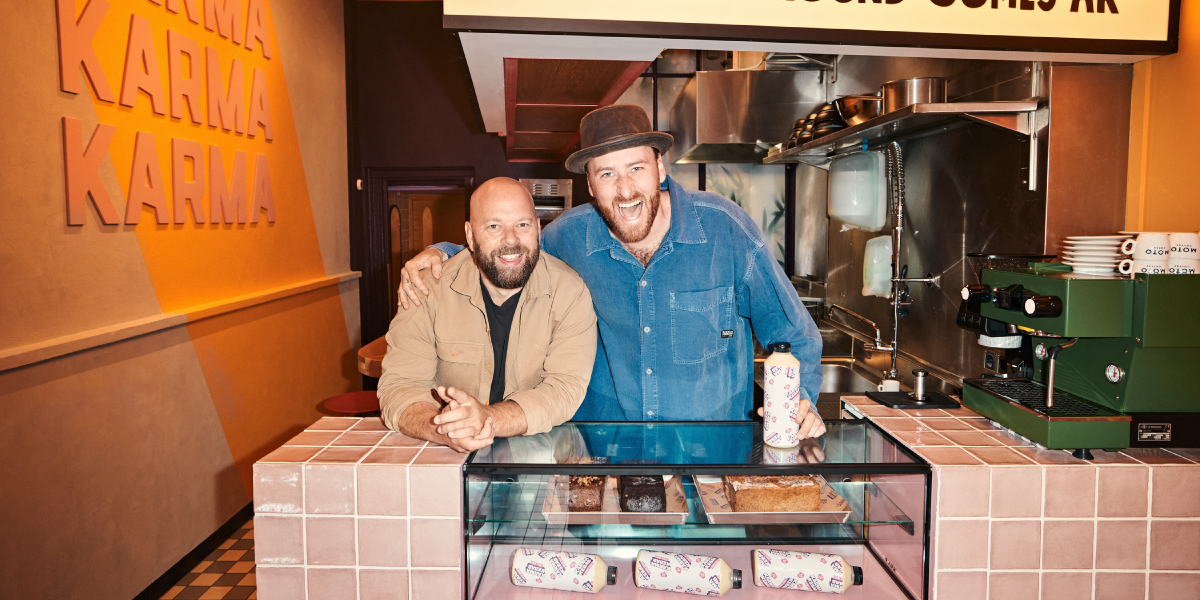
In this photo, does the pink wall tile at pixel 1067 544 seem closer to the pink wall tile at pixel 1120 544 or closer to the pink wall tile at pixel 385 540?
the pink wall tile at pixel 1120 544

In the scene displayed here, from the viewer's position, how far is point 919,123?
269 cm

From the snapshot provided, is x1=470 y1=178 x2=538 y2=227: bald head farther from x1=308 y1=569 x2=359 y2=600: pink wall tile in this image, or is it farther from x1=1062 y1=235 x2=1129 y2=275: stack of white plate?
x1=1062 y1=235 x2=1129 y2=275: stack of white plate

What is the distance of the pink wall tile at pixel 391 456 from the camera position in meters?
1.34

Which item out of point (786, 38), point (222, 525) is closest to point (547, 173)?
point (222, 525)

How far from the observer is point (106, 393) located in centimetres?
277

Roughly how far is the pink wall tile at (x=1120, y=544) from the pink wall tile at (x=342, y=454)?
1.46m

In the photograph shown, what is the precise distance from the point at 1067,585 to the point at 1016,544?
14 centimetres

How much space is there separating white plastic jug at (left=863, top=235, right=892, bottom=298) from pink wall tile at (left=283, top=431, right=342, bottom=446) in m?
2.73

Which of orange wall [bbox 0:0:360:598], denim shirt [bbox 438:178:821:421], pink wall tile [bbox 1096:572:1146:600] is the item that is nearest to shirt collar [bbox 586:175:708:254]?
denim shirt [bbox 438:178:821:421]

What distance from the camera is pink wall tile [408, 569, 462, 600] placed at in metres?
1.32

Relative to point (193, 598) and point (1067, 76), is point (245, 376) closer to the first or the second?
point (193, 598)

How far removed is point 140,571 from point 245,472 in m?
1.03

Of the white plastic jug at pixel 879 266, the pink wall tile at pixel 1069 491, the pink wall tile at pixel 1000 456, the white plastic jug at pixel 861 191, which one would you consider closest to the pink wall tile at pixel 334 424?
the pink wall tile at pixel 1000 456

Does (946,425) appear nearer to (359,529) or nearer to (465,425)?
(465,425)
